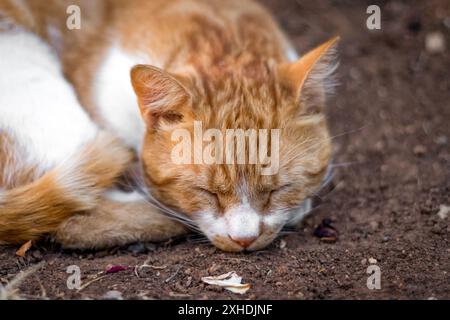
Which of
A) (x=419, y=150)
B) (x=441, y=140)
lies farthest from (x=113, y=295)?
(x=441, y=140)

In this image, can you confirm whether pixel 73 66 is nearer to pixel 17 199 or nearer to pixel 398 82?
pixel 17 199

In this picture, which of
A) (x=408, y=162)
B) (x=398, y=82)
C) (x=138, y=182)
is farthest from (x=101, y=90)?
(x=398, y=82)

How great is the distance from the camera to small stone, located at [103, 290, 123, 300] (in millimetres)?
2590

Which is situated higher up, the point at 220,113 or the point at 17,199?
the point at 220,113

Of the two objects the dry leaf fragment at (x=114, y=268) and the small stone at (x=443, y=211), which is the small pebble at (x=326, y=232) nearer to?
the small stone at (x=443, y=211)

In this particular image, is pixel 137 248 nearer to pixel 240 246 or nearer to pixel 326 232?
Result: pixel 240 246

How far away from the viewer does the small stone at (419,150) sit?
387 cm

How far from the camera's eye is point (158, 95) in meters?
2.86

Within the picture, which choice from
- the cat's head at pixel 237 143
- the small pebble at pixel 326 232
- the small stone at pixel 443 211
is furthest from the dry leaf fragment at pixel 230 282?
the small stone at pixel 443 211

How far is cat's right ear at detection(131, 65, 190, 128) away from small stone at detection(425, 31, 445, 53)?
253 cm

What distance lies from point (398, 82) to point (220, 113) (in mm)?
2032

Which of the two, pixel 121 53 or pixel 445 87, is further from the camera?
pixel 445 87

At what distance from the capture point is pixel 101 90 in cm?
359

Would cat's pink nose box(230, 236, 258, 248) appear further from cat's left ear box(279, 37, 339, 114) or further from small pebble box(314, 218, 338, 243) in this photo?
cat's left ear box(279, 37, 339, 114)
